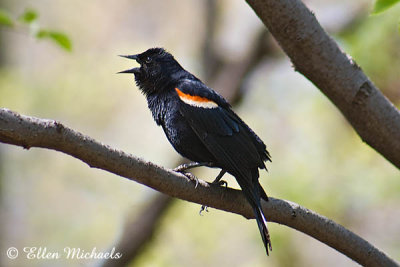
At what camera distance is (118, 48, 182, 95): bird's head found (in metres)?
3.86

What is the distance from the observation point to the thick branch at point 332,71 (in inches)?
109

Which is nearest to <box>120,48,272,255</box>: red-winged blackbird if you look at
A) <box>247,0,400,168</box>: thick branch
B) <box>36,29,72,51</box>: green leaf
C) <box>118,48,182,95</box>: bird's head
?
<box>118,48,182,95</box>: bird's head

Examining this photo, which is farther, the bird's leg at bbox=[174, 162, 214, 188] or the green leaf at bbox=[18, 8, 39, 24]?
the green leaf at bbox=[18, 8, 39, 24]

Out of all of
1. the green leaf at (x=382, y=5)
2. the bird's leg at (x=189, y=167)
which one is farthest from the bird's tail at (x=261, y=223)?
the green leaf at (x=382, y=5)

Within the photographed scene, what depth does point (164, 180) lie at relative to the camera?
2461 mm

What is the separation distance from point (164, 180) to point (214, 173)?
6.24 metres

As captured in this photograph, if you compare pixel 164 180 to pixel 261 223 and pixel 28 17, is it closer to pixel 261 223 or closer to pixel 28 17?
pixel 261 223

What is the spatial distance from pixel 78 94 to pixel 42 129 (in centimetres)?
724

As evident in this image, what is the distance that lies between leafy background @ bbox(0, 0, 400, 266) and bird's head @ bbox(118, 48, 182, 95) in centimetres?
243

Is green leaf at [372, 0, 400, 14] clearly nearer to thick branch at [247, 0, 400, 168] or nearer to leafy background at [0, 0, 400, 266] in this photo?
thick branch at [247, 0, 400, 168]

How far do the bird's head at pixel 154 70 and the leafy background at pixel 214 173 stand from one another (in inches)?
95.8

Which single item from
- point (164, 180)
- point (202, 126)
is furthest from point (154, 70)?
point (164, 180)

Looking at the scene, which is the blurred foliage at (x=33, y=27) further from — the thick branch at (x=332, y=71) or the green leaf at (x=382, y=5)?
the green leaf at (x=382, y=5)

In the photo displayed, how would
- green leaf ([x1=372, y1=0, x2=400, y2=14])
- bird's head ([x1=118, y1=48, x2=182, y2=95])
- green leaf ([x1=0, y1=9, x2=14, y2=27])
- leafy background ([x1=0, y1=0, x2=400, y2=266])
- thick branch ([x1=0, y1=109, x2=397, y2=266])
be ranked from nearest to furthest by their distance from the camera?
1. thick branch ([x1=0, y1=109, x2=397, y2=266])
2. green leaf ([x1=372, y1=0, x2=400, y2=14])
3. green leaf ([x1=0, y1=9, x2=14, y2=27])
4. bird's head ([x1=118, y1=48, x2=182, y2=95])
5. leafy background ([x1=0, y1=0, x2=400, y2=266])
